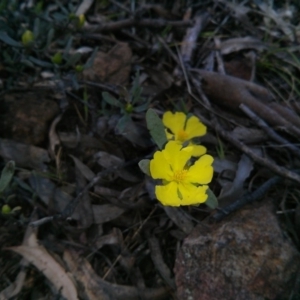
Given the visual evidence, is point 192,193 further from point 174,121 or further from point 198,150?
point 174,121

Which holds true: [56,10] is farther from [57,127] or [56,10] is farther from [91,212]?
[91,212]

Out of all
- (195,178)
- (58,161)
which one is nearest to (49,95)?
(58,161)

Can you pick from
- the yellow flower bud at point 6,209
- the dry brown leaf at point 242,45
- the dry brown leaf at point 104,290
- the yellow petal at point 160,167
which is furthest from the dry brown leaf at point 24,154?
the dry brown leaf at point 242,45

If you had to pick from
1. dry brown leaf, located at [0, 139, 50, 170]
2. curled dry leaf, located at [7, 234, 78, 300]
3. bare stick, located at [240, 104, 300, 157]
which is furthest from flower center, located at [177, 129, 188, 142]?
curled dry leaf, located at [7, 234, 78, 300]

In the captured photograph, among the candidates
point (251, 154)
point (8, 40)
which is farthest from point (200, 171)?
point (8, 40)

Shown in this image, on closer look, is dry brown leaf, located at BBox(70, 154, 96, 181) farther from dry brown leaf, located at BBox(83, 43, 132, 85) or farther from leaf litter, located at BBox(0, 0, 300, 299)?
dry brown leaf, located at BBox(83, 43, 132, 85)
